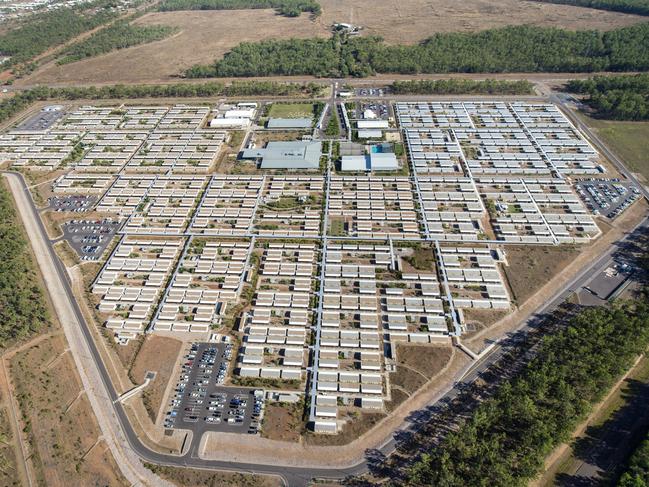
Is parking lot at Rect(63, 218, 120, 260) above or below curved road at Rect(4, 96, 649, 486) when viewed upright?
above

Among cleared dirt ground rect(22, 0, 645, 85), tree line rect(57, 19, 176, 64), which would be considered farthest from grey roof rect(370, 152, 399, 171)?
tree line rect(57, 19, 176, 64)

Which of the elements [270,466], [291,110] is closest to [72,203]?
[291,110]

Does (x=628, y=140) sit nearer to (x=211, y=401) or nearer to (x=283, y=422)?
(x=283, y=422)

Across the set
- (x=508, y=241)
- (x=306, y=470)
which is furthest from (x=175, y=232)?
(x=508, y=241)

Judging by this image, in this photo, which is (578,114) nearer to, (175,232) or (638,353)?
(638,353)

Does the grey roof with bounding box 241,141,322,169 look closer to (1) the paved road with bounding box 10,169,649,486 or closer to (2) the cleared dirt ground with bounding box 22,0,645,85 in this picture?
(1) the paved road with bounding box 10,169,649,486
